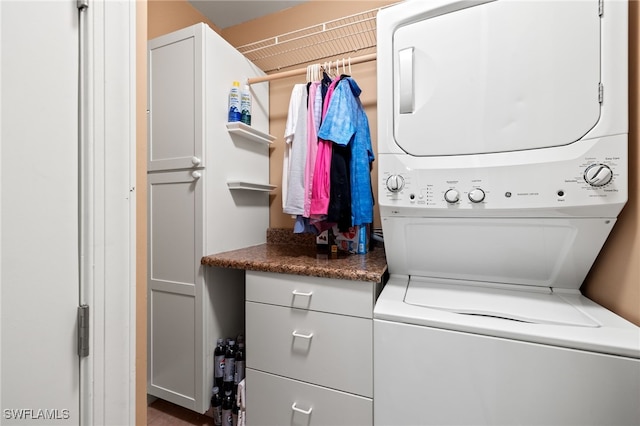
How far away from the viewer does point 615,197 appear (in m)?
0.74

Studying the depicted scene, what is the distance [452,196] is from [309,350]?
838mm

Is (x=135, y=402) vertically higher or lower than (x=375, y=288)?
lower

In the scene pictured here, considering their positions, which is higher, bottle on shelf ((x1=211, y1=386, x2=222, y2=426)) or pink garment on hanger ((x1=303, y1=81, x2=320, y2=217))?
pink garment on hanger ((x1=303, y1=81, x2=320, y2=217))

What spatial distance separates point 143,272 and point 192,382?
3.29 ft

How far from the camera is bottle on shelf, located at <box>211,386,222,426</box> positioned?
1344 mm

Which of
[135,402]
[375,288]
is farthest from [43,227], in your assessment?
[375,288]

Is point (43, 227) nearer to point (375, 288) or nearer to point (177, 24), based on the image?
point (375, 288)

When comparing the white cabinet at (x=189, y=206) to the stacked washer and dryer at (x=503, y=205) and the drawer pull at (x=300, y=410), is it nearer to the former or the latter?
the drawer pull at (x=300, y=410)

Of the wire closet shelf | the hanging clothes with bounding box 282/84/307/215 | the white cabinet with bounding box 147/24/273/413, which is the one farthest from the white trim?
the wire closet shelf

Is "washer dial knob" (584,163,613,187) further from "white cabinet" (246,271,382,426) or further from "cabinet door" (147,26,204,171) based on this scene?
"cabinet door" (147,26,204,171)

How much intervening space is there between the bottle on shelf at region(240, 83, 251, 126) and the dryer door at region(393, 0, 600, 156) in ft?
3.01

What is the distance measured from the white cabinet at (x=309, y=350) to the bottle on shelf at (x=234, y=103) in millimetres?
905

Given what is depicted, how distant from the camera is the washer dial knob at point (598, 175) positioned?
0.74 m

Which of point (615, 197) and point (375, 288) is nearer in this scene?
point (615, 197)
